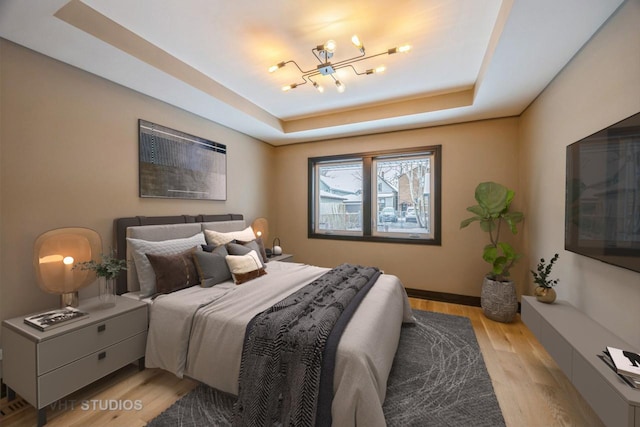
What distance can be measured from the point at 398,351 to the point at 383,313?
2.28ft

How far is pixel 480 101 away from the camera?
9.25 ft

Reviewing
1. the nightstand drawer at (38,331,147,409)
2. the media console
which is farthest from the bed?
the media console

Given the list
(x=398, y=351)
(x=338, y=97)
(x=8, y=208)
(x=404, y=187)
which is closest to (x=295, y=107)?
(x=338, y=97)

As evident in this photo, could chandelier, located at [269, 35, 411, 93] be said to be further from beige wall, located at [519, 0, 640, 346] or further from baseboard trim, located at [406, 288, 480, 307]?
baseboard trim, located at [406, 288, 480, 307]

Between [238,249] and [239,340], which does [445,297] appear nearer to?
[238,249]

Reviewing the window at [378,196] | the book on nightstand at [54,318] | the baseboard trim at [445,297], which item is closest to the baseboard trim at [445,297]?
the baseboard trim at [445,297]

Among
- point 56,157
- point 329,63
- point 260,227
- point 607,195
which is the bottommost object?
point 260,227

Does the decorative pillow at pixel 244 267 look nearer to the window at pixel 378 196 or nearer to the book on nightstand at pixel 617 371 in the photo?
the window at pixel 378 196

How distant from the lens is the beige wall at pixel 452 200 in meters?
3.32

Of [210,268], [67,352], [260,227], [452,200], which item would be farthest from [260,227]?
[452,200]

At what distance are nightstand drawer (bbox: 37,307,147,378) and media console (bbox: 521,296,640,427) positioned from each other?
2.82 meters

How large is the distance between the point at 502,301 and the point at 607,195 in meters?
1.74

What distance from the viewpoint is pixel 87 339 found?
1.68 metres

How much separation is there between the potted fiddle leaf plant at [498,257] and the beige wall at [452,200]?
41 cm
